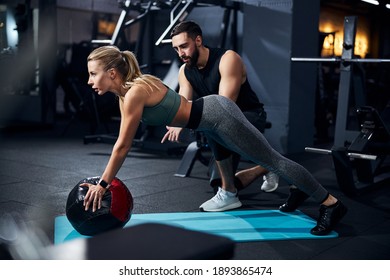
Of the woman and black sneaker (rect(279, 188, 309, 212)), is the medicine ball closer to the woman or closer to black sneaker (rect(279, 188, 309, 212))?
the woman

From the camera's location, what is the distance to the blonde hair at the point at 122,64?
7.40 feet

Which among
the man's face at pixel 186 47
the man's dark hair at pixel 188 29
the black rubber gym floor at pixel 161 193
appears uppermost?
the man's dark hair at pixel 188 29

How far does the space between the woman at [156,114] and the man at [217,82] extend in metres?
0.50

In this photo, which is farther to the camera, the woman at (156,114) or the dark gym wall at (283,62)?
the dark gym wall at (283,62)

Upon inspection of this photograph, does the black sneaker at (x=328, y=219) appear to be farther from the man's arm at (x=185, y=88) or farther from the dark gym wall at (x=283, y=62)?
the dark gym wall at (x=283, y=62)

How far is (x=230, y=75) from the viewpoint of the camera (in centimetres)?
295

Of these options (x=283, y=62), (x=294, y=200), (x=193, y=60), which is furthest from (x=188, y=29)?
(x=283, y=62)

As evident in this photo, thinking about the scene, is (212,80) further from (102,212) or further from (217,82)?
(102,212)

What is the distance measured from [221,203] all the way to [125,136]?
0.96 m

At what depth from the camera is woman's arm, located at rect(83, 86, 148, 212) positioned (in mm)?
2207

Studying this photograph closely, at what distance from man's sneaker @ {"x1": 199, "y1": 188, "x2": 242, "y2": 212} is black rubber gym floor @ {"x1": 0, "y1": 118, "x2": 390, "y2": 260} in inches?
3.5

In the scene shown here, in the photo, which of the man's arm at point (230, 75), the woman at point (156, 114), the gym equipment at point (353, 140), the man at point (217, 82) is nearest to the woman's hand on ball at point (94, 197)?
the woman at point (156, 114)
